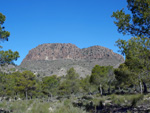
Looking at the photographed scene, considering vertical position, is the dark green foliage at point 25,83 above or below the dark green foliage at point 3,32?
below

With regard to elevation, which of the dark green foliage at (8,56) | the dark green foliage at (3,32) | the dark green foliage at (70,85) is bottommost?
the dark green foliage at (70,85)

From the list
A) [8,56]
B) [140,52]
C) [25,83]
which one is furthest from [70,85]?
[140,52]

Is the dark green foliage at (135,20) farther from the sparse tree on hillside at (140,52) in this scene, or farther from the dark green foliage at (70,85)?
the dark green foliage at (70,85)

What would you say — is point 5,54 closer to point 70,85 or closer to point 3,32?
point 3,32

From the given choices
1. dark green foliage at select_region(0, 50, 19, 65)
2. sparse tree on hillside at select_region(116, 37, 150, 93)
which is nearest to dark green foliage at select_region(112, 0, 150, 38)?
sparse tree on hillside at select_region(116, 37, 150, 93)

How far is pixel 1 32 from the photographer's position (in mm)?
11406

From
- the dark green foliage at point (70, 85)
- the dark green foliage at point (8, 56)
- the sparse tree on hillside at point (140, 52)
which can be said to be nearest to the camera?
the sparse tree on hillside at point (140, 52)

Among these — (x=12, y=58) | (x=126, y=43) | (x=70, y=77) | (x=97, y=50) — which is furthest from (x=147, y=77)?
(x=97, y=50)

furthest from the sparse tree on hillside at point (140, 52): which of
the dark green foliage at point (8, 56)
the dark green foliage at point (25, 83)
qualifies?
the dark green foliage at point (25, 83)

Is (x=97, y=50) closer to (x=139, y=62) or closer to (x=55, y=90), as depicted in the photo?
(x=55, y=90)

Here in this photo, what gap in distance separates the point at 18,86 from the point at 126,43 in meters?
36.5

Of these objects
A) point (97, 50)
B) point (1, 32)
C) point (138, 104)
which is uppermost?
point (97, 50)

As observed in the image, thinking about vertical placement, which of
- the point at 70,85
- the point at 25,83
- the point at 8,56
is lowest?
the point at 70,85

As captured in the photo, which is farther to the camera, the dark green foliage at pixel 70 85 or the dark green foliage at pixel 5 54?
the dark green foliage at pixel 70 85
